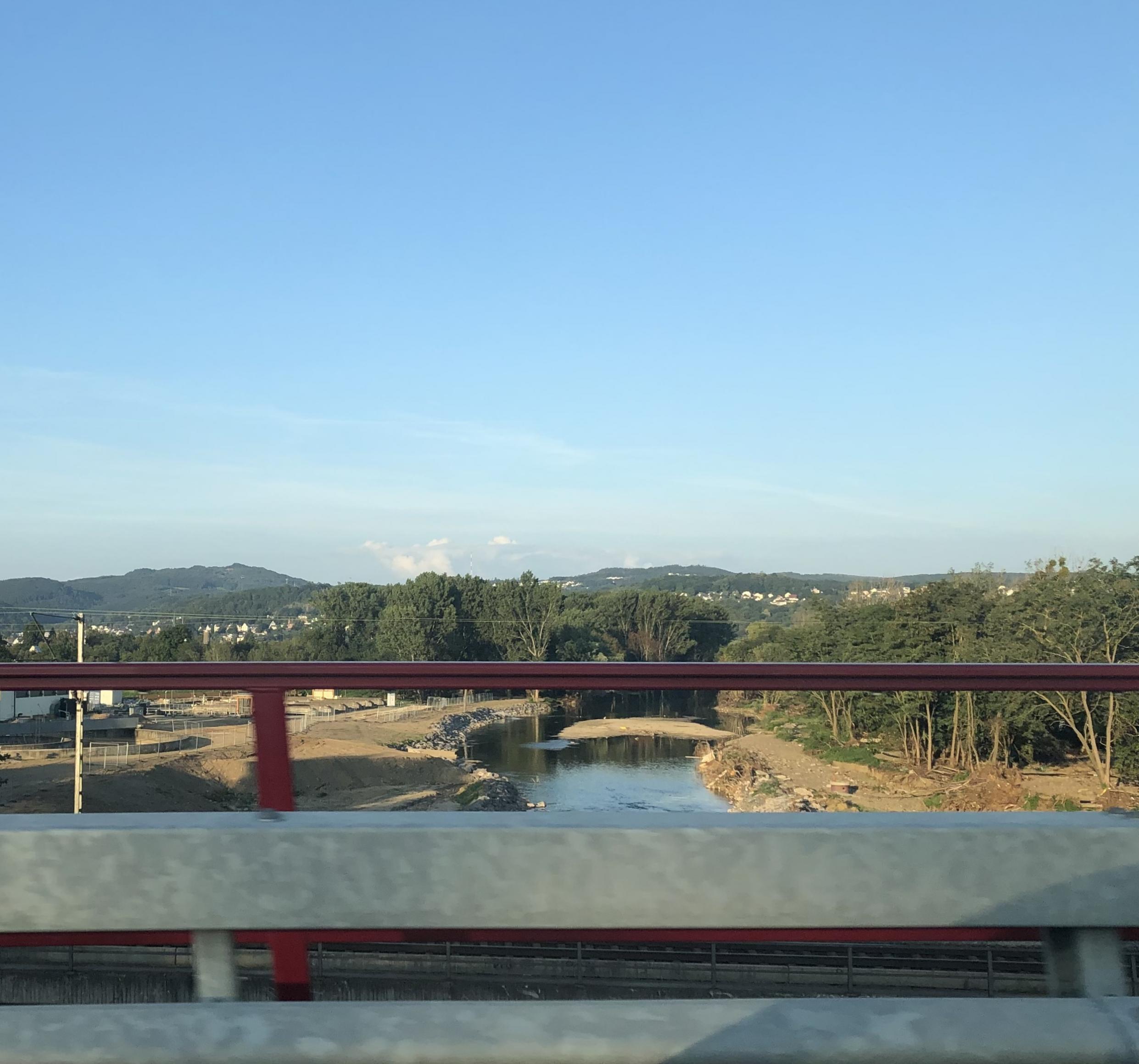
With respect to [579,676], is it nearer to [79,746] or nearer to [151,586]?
[79,746]

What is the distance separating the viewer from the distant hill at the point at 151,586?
23281mm

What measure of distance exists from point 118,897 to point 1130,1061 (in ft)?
8.06

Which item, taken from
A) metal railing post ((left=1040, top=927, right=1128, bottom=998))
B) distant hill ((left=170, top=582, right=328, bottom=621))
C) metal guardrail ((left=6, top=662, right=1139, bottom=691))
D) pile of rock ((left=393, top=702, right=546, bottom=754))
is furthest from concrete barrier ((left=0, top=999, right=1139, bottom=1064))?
distant hill ((left=170, top=582, right=328, bottom=621))

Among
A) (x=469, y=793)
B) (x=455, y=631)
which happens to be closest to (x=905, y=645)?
(x=469, y=793)

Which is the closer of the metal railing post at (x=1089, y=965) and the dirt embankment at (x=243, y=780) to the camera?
the metal railing post at (x=1089, y=965)

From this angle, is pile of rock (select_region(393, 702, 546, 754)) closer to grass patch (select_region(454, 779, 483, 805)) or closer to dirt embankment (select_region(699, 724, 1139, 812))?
grass patch (select_region(454, 779, 483, 805))

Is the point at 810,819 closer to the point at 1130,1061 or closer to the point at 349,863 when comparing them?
the point at 1130,1061

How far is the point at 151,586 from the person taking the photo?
38.7m

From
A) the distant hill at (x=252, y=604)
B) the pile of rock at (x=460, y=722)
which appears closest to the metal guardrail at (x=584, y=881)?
the pile of rock at (x=460, y=722)

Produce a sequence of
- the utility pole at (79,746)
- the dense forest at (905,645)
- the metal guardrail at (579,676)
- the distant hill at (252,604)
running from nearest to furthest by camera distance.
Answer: the metal guardrail at (579,676)
the utility pole at (79,746)
the dense forest at (905,645)
the distant hill at (252,604)

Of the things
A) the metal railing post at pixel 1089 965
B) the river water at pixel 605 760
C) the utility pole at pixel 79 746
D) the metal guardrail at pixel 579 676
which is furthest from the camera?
the river water at pixel 605 760

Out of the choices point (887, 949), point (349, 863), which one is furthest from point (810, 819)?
point (887, 949)

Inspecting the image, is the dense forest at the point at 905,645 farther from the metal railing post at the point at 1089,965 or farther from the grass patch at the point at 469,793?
the grass patch at the point at 469,793

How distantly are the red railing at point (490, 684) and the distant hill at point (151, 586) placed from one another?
17.8m
